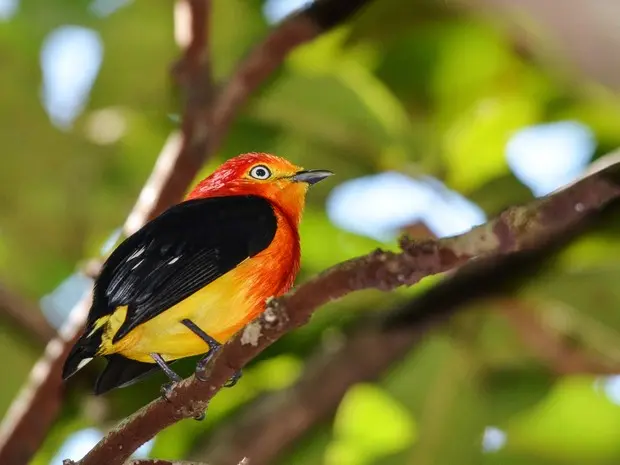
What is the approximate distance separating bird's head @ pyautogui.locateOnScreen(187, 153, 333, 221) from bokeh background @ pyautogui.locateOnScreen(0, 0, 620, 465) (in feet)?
4.79

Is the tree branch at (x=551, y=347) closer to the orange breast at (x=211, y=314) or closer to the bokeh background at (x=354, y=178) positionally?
the bokeh background at (x=354, y=178)

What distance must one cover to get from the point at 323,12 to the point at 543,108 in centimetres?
124

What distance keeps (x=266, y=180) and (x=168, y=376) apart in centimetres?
49

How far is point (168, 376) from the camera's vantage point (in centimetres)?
167

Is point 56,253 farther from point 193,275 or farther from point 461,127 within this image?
point 193,275

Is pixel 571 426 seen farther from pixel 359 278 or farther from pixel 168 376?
pixel 359 278

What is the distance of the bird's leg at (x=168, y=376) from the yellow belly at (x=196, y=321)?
0.01 meters

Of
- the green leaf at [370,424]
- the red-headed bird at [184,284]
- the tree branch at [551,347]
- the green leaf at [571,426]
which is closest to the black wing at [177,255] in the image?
the red-headed bird at [184,284]

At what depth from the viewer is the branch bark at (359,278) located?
1302 millimetres

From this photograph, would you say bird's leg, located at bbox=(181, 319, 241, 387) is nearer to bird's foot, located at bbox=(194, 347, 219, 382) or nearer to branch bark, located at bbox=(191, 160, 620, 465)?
bird's foot, located at bbox=(194, 347, 219, 382)

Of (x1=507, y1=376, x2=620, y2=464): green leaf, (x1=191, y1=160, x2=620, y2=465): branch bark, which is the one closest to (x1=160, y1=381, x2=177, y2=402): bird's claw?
(x1=191, y1=160, x2=620, y2=465): branch bark

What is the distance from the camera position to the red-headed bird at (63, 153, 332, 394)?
1585 millimetres

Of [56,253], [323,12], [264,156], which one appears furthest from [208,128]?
[56,253]

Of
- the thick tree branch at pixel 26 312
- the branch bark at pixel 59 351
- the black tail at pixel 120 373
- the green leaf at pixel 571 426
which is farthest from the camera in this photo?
the green leaf at pixel 571 426
